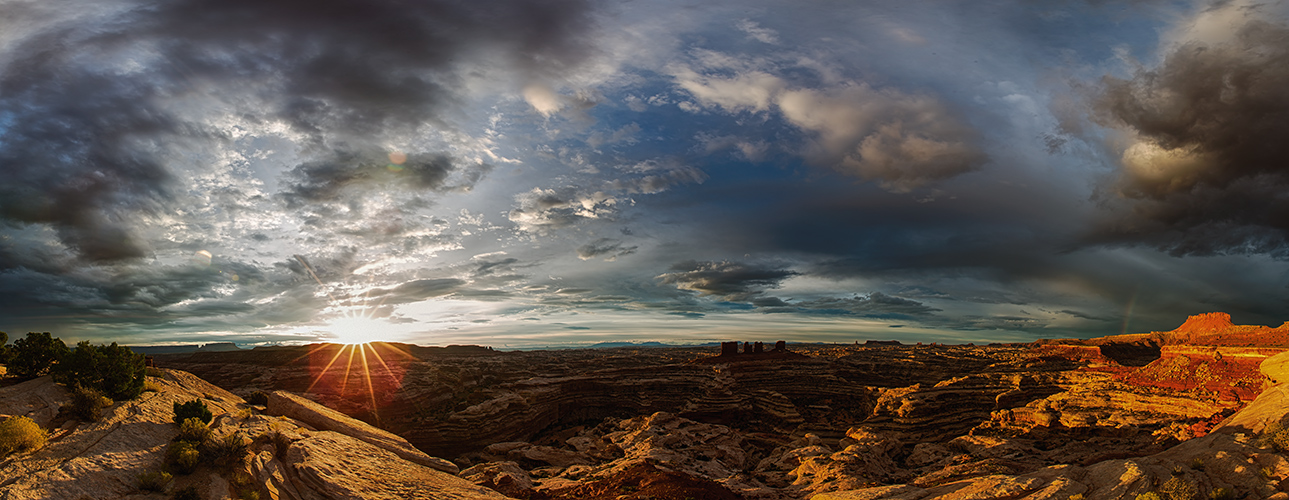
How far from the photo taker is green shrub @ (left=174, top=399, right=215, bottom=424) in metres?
19.0

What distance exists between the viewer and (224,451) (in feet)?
57.0

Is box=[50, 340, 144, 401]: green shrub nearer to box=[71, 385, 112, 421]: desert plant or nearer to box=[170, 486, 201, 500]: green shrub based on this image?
box=[71, 385, 112, 421]: desert plant

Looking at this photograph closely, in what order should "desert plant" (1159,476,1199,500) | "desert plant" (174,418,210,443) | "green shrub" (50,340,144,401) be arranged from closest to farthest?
"desert plant" (1159,476,1199,500), "desert plant" (174,418,210,443), "green shrub" (50,340,144,401)

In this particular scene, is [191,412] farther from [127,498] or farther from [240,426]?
[127,498]

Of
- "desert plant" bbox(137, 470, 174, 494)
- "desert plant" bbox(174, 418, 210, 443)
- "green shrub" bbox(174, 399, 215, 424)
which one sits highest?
"green shrub" bbox(174, 399, 215, 424)

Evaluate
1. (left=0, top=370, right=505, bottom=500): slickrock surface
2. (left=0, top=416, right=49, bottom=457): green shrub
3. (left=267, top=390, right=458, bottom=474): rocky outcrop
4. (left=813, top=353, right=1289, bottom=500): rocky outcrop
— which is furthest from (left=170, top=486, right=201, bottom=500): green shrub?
(left=813, top=353, right=1289, bottom=500): rocky outcrop

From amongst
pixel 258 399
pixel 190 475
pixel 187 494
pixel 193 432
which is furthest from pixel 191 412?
pixel 258 399

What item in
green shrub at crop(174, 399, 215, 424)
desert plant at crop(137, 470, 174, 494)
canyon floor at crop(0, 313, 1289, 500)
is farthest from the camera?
green shrub at crop(174, 399, 215, 424)

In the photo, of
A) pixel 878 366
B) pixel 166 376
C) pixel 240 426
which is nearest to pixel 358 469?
pixel 240 426

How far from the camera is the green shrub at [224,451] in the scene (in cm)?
1708

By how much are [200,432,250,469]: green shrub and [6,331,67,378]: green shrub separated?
7.81 metres

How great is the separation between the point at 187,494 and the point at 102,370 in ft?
27.1

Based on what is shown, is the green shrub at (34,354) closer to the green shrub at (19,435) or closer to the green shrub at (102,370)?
the green shrub at (102,370)

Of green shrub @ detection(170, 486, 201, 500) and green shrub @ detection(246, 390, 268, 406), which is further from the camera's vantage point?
green shrub @ detection(246, 390, 268, 406)
